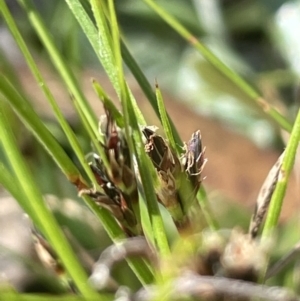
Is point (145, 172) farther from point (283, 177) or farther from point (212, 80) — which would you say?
point (212, 80)

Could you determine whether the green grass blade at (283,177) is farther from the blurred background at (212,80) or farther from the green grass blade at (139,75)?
the blurred background at (212,80)

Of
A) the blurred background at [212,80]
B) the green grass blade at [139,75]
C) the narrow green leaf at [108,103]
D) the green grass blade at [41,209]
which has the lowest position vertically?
the green grass blade at [41,209]

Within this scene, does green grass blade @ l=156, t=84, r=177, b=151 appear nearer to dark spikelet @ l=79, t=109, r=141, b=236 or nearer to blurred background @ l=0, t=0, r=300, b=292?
dark spikelet @ l=79, t=109, r=141, b=236

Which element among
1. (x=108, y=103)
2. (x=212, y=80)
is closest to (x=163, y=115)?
(x=108, y=103)

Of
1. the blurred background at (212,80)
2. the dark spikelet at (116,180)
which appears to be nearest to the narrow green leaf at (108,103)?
the dark spikelet at (116,180)

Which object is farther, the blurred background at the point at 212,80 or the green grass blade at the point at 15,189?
the blurred background at the point at 212,80
